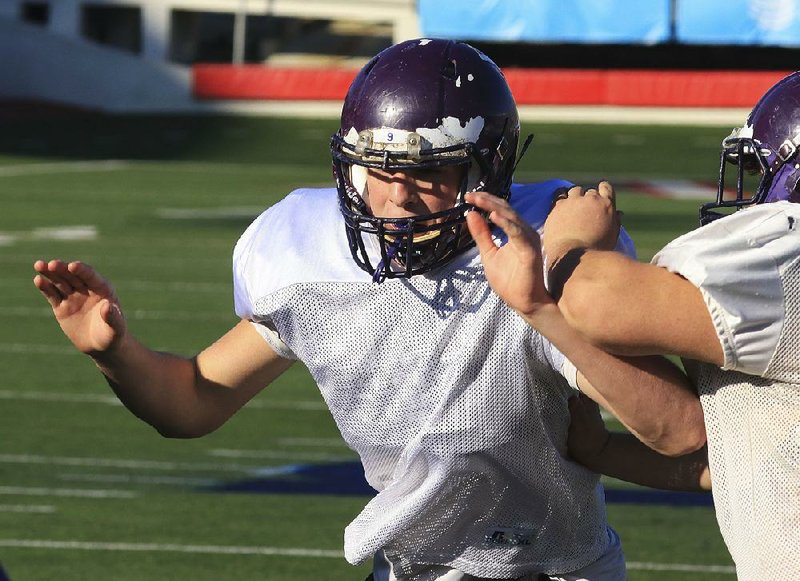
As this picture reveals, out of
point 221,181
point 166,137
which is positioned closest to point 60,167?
point 221,181

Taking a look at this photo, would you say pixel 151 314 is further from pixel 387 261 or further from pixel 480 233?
pixel 480 233

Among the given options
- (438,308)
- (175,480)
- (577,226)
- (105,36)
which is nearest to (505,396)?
(438,308)

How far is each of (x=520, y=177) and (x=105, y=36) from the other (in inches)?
528

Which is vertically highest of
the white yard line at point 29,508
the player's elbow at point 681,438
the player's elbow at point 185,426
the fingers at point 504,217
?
the fingers at point 504,217

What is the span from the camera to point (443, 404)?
2.79 meters

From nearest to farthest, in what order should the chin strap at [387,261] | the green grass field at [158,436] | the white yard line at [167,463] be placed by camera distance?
the chin strap at [387,261], the green grass field at [158,436], the white yard line at [167,463]

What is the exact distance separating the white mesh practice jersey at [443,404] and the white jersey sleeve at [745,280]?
1.35 ft

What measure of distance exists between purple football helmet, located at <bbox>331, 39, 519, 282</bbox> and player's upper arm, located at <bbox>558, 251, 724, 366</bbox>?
17.5 inches

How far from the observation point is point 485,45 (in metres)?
27.3

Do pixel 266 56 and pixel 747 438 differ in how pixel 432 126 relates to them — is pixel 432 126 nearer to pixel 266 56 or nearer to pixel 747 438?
pixel 747 438

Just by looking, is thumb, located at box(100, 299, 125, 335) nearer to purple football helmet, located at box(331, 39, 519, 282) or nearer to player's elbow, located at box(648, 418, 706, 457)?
purple football helmet, located at box(331, 39, 519, 282)

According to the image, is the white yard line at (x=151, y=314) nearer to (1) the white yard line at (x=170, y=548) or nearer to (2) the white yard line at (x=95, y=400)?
(2) the white yard line at (x=95, y=400)

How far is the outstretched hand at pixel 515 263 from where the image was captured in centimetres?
239

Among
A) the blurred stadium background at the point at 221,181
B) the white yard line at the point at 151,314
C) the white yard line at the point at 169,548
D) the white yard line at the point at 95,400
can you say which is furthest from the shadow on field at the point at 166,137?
the white yard line at the point at 169,548
